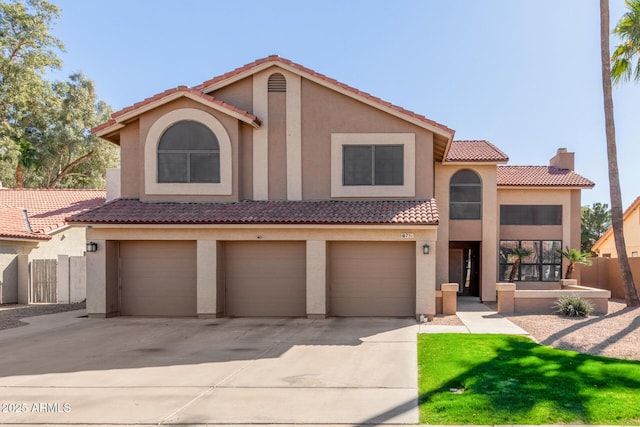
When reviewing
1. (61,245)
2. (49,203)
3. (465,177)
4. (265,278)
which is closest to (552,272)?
(465,177)

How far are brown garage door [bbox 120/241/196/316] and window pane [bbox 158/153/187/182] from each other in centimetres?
228

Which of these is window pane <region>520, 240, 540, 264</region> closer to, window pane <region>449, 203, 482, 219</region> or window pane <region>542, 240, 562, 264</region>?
window pane <region>542, 240, 562, 264</region>

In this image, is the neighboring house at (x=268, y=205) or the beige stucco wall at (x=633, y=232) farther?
the beige stucco wall at (x=633, y=232)

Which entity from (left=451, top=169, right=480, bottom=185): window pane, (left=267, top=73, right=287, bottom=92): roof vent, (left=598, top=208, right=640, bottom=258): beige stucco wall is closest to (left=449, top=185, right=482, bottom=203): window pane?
(left=451, top=169, right=480, bottom=185): window pane

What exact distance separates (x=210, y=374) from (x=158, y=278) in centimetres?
813

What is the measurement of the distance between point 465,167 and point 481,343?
11.2 m

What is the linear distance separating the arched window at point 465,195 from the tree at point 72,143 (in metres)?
29.8

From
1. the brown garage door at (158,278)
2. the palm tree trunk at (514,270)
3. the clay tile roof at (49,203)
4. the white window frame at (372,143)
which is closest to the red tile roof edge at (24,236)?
the clay tile roof at (49,203)

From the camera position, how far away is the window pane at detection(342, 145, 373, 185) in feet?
54.4

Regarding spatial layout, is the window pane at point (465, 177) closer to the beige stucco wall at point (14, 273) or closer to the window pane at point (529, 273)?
the window pane at point (529, 273)

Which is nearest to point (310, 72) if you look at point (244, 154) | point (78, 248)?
point (244, 154)

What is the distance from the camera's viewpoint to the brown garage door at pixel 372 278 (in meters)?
15.7

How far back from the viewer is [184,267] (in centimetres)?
1609

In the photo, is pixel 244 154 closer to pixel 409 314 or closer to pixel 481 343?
pixel 409 314
